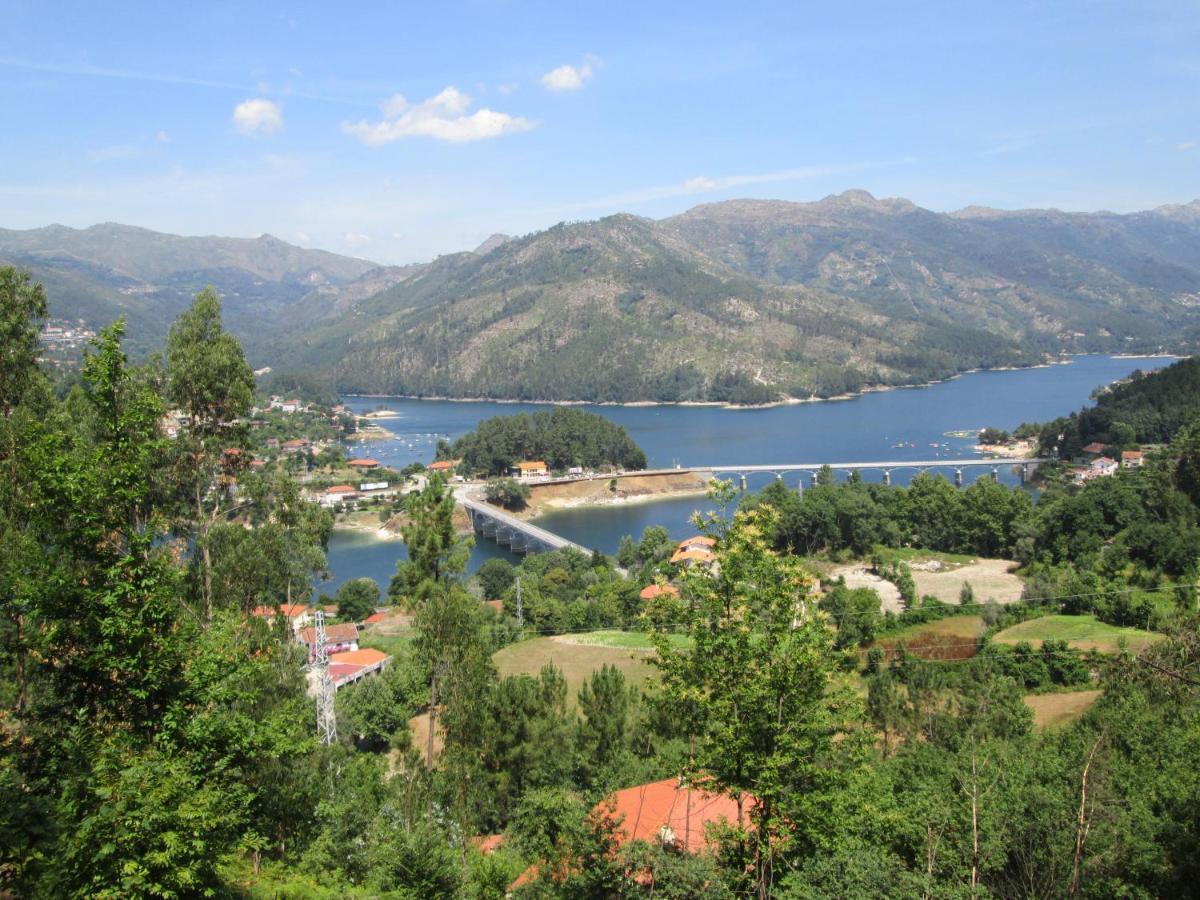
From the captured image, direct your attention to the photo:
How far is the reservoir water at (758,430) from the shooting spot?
43.3 m

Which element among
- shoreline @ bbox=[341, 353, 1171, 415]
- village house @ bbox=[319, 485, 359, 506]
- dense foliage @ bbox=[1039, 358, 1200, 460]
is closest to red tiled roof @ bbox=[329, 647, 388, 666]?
village house @ bbox=[319, 485, 359, 506]

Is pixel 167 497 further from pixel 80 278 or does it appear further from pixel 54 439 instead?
pixel 80 278

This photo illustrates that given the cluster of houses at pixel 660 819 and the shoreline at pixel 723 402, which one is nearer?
the cluster of houses at pixel 660 819

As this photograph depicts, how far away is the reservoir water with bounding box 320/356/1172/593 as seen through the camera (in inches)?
1705

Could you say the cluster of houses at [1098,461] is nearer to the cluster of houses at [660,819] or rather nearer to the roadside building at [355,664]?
the roadside building at [355,664]

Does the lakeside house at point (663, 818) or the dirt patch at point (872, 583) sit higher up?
the lakeside house at point (663, 818)

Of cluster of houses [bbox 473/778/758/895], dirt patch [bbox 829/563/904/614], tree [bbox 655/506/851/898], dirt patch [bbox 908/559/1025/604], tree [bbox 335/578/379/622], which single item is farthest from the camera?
tree [bbox 335/578/379/622]

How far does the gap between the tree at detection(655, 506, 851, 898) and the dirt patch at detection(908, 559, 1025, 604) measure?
22163mm

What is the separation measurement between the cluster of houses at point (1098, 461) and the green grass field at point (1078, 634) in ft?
84.7

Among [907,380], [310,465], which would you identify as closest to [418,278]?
[907,380]

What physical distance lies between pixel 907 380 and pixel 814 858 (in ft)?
353

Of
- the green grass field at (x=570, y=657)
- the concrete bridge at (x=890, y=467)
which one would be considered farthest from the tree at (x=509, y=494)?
the green grass field at (x=570, y=657)

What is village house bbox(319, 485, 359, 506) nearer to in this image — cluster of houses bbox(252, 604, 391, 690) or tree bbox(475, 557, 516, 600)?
tree bbox(475, 557, 516, 600)

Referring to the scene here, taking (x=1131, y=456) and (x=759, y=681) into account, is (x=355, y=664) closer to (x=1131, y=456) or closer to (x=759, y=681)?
(x=759, y=681)
